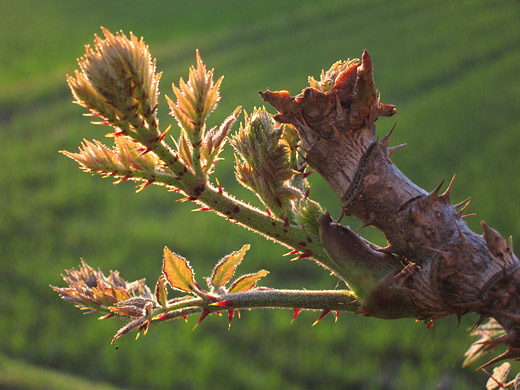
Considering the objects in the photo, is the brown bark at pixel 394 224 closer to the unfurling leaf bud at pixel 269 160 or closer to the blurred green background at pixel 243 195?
the unfurling leaf bud at pixel 269 160

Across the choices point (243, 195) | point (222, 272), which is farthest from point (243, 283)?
point (243, 195)

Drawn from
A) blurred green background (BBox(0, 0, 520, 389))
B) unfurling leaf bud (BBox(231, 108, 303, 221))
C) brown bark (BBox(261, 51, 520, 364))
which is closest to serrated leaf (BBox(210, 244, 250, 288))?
unfurling leaf bud (BBox(231, 108, 303, 221))

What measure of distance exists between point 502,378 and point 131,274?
15.9ft

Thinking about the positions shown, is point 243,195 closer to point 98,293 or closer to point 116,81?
point 98,293

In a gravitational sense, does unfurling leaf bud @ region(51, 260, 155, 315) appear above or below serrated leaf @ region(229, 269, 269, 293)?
above

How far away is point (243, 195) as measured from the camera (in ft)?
22.3

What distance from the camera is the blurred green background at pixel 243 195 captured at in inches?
173

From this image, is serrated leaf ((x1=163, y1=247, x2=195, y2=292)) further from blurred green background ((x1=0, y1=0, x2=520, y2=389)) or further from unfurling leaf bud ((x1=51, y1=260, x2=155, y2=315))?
blurred green background ((x1=0, y1=0, x2=520, y2=389))

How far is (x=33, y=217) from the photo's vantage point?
664 cm

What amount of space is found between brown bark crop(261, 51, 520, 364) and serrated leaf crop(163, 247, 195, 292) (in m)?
0.24

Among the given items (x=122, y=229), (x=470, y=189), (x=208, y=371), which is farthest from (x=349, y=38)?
(x=208, y=371)

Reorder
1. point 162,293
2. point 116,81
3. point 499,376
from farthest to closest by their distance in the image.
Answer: point 499,376, point 162,293, point 116,81

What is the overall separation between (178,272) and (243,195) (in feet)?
19.4

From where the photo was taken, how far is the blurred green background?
4.40 meters
